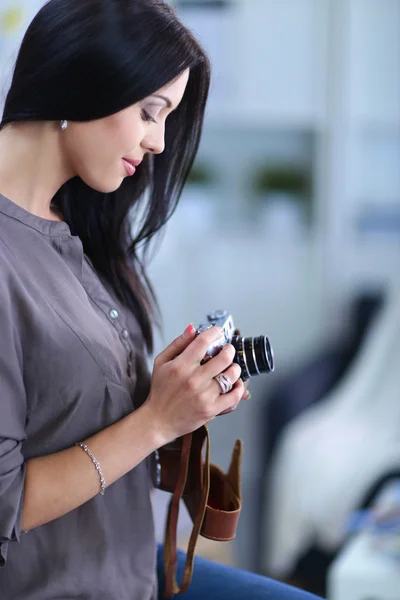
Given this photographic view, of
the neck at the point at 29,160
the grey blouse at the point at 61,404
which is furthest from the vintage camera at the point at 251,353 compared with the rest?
the neck at the point at 29,160

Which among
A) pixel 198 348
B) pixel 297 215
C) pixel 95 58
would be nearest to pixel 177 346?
pixel 198 348

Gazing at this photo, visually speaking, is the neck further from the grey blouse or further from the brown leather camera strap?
the brown leather camera strap

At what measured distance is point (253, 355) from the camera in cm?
87

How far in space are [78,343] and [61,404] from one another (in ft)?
0.21

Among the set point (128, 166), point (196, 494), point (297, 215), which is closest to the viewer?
point (128, 166)

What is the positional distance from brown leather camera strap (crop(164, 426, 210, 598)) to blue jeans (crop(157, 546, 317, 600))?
0.08 feet

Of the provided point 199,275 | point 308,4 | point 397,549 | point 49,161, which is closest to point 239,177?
point 199,275

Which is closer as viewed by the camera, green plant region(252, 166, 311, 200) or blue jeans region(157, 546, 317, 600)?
blue jeans region(157, 546, 317, 600)

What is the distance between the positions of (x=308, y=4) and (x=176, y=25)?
7.26 ft

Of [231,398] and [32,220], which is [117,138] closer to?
[32,220]

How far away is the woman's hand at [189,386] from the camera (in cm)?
82

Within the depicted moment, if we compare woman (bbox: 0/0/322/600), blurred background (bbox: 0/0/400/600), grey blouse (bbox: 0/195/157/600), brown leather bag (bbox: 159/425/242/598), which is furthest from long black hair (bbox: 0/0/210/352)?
blurred background (bbox: 0/0/400/600)

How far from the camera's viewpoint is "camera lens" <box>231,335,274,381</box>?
873 mm

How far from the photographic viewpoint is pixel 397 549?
1.58 meters
